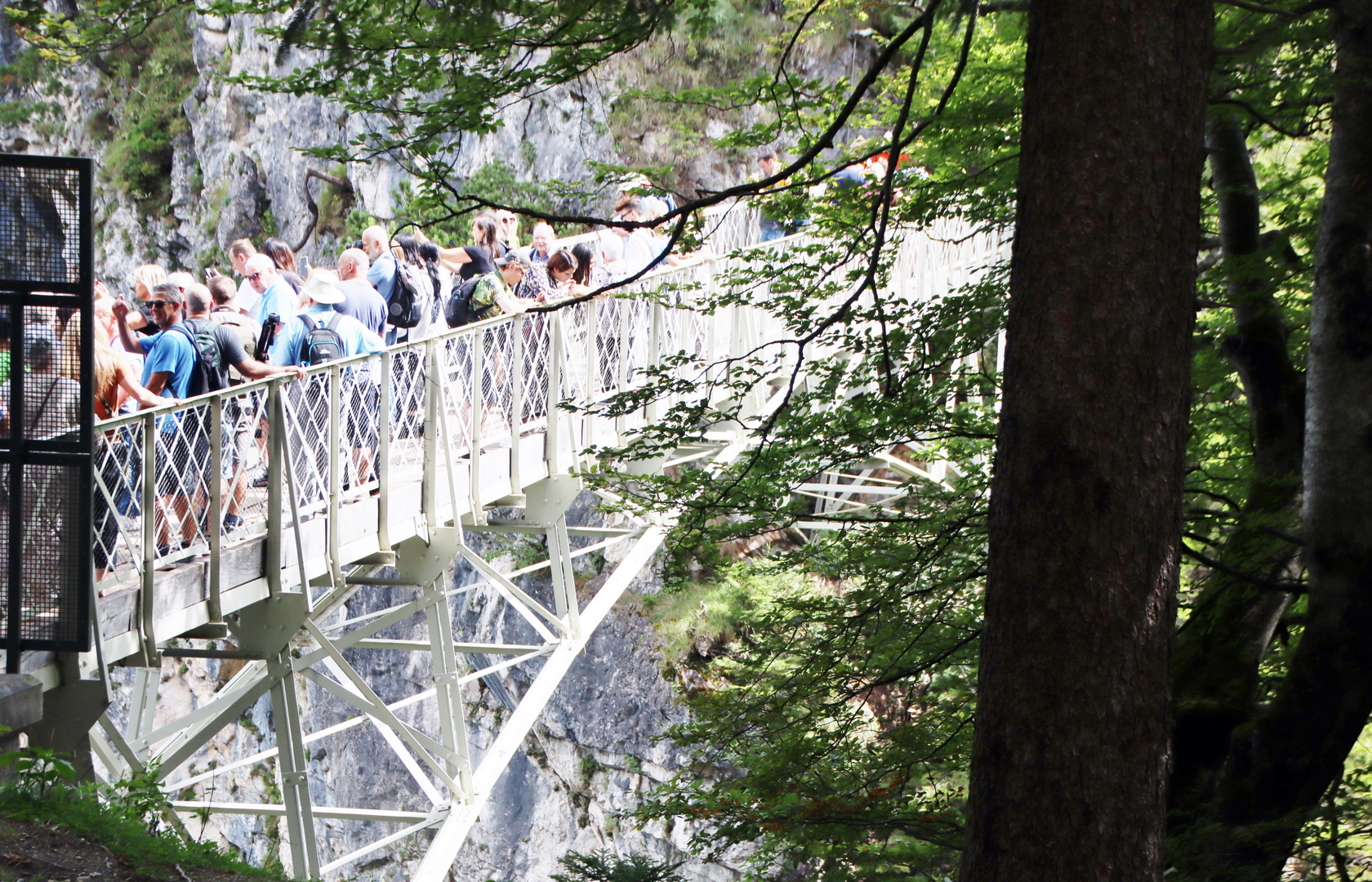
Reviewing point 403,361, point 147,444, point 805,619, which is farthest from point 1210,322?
point 147,444

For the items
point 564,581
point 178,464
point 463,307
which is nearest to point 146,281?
point 178,464

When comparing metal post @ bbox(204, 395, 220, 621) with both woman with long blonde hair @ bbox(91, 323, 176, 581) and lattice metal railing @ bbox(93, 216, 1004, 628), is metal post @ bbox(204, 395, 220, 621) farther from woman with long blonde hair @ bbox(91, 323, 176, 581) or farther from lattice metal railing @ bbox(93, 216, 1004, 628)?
woman with long blonde hair @ bbox(91, 323, 176, 581)

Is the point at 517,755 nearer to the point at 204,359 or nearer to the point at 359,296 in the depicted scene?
the point at 359,296

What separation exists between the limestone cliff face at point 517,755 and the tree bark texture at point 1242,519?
8.29 m

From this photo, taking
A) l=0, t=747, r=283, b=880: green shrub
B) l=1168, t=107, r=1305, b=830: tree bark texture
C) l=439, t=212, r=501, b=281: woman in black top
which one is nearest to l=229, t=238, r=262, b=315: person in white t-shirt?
l=439, t=212, r=501, b=281: woman in black top

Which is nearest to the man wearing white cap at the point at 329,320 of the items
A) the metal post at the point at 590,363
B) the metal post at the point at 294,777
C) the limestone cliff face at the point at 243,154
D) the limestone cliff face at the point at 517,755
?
the metal post at the point at 590,363

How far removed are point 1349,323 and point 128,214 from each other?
23343 millimetres

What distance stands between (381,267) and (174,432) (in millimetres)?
2381

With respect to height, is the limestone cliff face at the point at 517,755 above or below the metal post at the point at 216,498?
below

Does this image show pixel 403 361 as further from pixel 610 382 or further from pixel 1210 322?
pixel 1210 322

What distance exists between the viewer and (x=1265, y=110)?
3.67 meters

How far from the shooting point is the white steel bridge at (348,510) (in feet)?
16.1

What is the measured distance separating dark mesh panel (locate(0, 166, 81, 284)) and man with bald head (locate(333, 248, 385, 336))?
2.92 metres

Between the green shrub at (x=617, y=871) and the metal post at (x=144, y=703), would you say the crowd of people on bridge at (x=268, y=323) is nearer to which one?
the metal post at (x=144, y=703)
